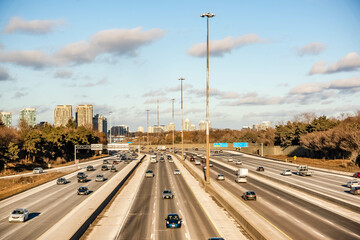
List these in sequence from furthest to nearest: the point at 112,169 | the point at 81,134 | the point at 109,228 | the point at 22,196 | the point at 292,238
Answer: the point at 81,134
the point at 112,169
the point at 22,196
the point at 109,228
the point at 292,238

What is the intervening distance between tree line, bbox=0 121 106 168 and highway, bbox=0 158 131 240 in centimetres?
3875

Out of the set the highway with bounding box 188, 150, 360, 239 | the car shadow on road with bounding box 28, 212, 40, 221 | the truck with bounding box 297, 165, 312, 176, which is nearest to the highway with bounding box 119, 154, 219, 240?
the highway with bounding box 188, 150, 360, 239

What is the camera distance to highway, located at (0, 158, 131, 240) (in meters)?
32.2

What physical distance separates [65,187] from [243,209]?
38.5m

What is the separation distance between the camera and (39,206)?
150 feet

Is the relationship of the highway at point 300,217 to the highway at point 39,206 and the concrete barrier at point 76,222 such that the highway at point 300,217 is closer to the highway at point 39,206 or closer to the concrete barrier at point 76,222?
the concrete barrier at point 76,222

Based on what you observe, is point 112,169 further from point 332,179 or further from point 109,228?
point 109,228

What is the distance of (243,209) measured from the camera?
4066 cm

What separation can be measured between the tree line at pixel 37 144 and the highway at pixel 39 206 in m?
38.8

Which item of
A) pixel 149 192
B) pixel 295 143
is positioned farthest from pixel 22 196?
pixel 295 143

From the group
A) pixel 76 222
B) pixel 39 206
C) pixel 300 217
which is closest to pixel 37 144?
pixel 39 206

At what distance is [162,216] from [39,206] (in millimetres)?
18306

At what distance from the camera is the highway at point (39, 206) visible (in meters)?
32.2

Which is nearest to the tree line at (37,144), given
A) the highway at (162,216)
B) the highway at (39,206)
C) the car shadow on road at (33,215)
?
the highway at (39,206)
